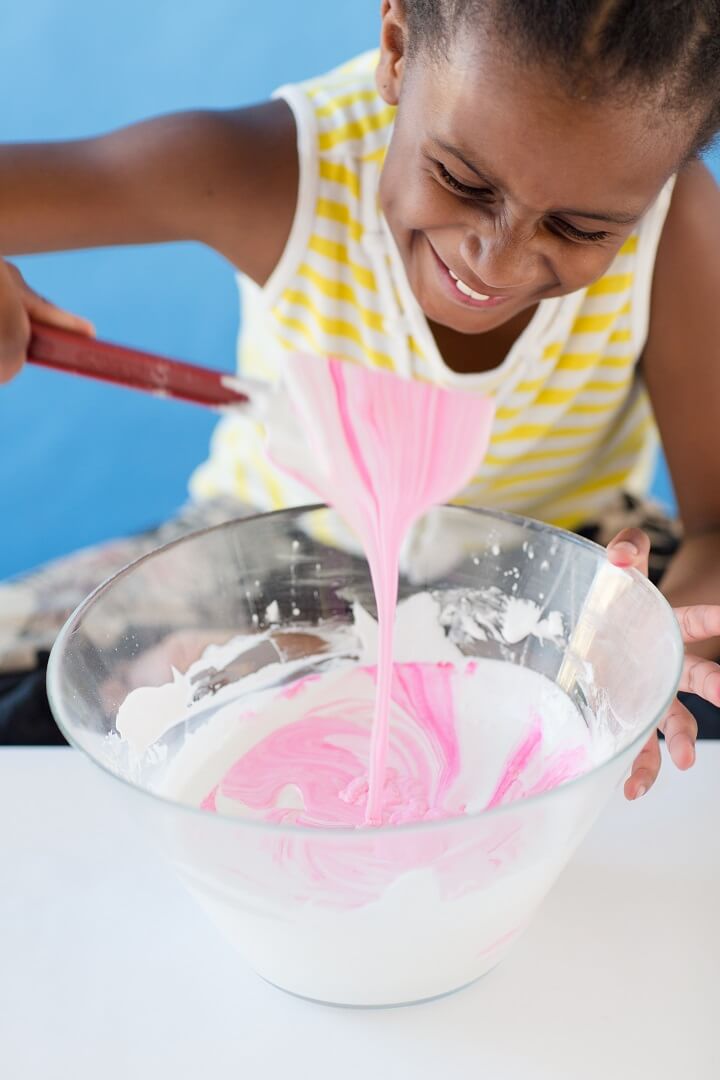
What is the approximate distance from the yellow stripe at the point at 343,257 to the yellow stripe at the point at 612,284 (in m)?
0.16

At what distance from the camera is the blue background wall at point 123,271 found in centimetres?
184

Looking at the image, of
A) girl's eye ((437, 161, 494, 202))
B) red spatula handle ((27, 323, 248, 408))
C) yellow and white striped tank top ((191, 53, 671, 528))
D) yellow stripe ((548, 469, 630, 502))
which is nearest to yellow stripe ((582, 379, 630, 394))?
yellow and white striped tank top ((191, 53, 671, 528))

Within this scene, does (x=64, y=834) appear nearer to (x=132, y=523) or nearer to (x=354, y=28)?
(x=132, y=523)

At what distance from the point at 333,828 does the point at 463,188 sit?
1.16ft

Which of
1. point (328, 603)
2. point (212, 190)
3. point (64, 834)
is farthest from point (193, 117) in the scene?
point (64, 834)

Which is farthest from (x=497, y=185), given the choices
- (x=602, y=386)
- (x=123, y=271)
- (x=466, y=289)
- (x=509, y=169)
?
(x=123, y=271)

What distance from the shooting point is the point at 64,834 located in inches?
22.2

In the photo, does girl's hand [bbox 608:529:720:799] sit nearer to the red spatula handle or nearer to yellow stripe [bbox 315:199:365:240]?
the red spatula handle

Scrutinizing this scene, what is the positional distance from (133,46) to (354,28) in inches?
13.7

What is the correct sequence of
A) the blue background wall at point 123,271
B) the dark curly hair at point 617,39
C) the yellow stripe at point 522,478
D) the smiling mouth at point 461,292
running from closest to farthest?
the dark curly hair at point 617,39
the smiling mouth at point 461,292
the yellow stripe at point 522,478
the blue background wall at point 123,271

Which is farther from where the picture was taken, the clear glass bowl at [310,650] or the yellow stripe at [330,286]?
the yellow stripe at [330,286]

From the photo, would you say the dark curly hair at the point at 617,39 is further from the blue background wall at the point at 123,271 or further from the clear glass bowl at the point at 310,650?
the blue background wall at the point at 123,271

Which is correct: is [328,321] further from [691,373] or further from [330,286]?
[691,373]

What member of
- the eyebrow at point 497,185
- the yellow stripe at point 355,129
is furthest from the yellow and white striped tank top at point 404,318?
the eyebrow at point 497,185
